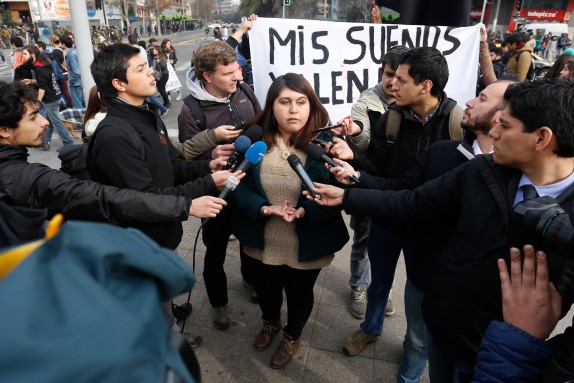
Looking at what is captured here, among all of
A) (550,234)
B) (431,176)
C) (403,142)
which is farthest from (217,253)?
(550,234)

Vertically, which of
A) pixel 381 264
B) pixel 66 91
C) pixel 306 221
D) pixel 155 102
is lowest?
pixel 381 264

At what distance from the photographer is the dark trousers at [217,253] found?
9.23ft

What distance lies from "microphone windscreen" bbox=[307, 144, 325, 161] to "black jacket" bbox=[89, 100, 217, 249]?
1.85 ft

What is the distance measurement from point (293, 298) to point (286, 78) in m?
1.41

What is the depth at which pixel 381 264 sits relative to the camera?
2.68m

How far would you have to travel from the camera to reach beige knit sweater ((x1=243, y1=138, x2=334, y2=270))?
7.73 ft

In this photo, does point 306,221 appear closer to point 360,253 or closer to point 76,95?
point 360,253

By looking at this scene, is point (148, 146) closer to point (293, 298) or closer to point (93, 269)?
point (293, 298)

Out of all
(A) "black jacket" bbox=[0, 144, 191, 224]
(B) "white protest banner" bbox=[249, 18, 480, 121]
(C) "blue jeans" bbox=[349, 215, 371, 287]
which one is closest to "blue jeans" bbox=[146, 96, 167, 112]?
(A) "black jacket" bbox=[0, 144, 191, 224]

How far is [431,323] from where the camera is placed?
1663mm

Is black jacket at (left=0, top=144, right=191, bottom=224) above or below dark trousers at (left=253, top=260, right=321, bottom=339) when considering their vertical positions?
above

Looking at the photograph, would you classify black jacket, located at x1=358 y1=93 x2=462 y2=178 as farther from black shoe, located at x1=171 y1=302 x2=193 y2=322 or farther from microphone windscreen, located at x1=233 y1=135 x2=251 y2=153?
black shoe, located at x1=171 y1=302 x2=193 y2=322

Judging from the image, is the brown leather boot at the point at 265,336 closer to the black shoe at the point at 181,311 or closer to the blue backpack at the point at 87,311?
the black shoe at the point at 181,311

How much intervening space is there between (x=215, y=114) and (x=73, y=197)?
134 centimetres
